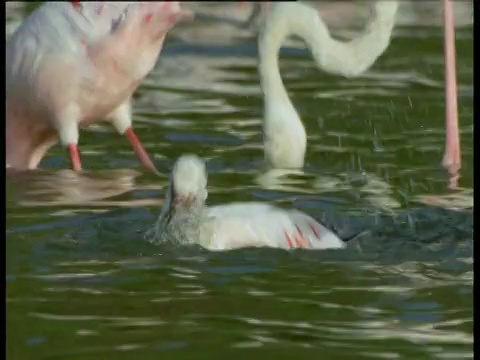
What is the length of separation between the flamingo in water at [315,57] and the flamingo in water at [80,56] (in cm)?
40

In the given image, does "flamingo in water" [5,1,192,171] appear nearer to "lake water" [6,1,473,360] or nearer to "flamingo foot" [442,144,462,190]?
"lake water" [6,1,473,360]

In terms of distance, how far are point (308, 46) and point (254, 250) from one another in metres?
1.27

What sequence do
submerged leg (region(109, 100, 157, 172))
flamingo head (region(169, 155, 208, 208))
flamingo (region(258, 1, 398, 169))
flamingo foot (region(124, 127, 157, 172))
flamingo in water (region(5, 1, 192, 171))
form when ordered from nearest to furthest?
1. flamingo head (region(169, 155, 208, 208))
2. flamingo (region(258, 1, 398, 169))
3. flamingo in water (region(5, 1, 192, 171))
4. flamingo foot (region(124, 127, 157, 172))
5. submerged leg (region(109, 100, 157, 172))

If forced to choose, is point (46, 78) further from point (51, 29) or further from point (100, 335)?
point (100, 335)

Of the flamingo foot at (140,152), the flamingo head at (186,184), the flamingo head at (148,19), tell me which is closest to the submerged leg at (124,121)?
the flamingo foot at (140,152)

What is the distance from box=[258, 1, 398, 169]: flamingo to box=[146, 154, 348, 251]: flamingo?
0.87 meters

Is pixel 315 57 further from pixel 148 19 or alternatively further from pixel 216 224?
pixel 216 224

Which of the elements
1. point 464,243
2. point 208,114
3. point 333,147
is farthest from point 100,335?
point 208,114

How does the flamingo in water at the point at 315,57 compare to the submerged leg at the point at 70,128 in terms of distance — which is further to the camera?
the submerged leg at the point at 70,128

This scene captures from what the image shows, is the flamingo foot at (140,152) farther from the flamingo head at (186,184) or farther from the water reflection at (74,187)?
the flamingo head at (186,184)

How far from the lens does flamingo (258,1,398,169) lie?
6.25 meters

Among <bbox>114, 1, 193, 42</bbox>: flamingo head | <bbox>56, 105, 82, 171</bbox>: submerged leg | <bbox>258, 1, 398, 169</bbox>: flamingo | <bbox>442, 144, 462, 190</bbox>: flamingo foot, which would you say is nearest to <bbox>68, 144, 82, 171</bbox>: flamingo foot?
<bbox>56, 105, 82, 171</bbox>: submerged leg

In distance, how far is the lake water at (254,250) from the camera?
15.5ft

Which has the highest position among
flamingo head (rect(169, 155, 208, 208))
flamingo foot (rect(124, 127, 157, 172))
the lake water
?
flamingo head (rect(169, 155, 208, 208))
